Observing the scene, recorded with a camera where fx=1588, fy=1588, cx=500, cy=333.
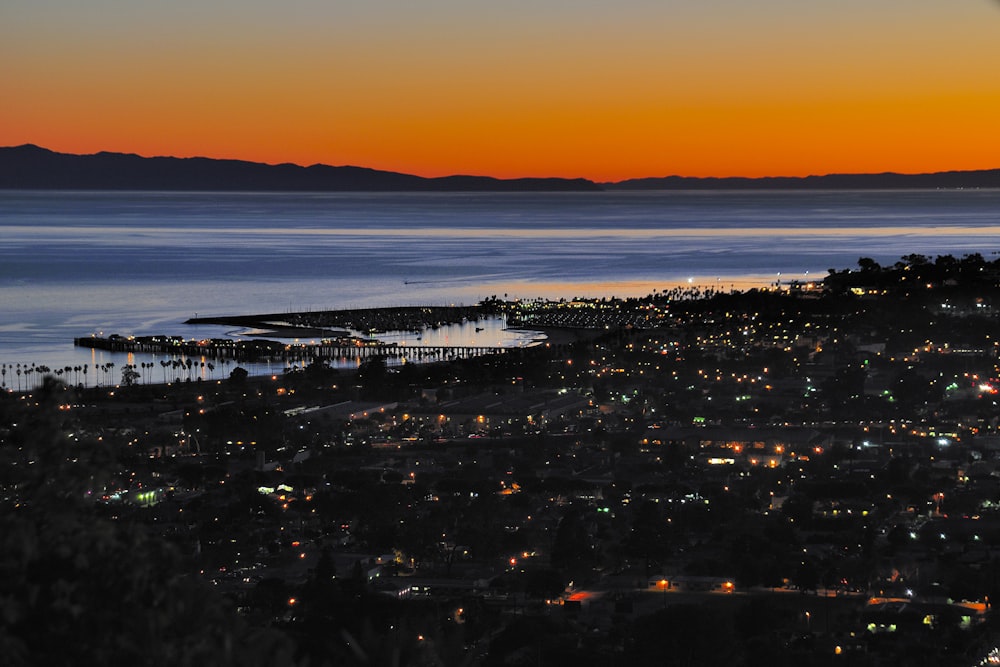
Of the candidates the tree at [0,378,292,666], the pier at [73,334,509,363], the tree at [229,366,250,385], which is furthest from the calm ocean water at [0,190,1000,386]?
the tree at [0,378,292,666]

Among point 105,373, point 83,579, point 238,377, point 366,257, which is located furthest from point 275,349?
point 366,257

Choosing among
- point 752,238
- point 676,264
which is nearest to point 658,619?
point 676,264

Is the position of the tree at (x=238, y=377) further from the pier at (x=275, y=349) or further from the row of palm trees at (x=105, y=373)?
the pier at (x=275, y=349)

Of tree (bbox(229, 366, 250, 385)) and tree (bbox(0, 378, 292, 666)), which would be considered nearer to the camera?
tree (bbox(0, 378, 292, 666))

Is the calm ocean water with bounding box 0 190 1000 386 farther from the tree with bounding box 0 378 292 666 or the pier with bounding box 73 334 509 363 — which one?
the tree with bounding box 0 378 292 666

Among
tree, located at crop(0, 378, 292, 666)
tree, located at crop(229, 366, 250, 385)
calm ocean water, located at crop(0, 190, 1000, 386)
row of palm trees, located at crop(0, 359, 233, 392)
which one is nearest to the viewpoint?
tree, located at crop(0, 378, 292, 666)

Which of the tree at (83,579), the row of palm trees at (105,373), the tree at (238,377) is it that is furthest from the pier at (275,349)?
the tree at (83,579)

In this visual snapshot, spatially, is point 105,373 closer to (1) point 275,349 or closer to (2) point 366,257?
(1) point 275,349
